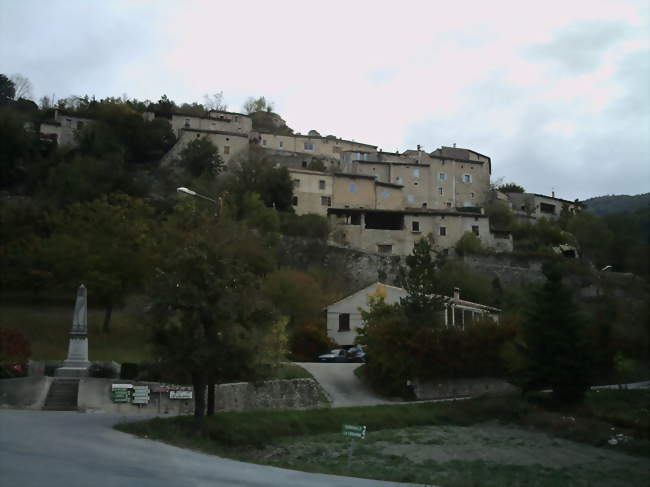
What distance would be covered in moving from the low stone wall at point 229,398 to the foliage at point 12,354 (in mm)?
3003

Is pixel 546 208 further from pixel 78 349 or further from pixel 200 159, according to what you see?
pixel 78 349

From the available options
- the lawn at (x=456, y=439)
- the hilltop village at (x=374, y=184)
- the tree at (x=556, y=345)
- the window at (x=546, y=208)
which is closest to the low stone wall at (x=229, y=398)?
the lawn at (x=456, y=439)

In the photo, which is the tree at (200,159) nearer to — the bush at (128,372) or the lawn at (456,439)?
the bush at (128,372)

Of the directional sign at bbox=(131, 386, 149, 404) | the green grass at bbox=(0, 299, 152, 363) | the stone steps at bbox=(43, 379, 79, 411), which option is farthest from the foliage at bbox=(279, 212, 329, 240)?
the stone steps at bbox=(43, 379, 79, 411)

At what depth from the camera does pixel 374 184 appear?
3071 inches

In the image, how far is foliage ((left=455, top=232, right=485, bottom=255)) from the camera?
68.0 metres

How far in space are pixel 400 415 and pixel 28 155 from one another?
56.5 metres

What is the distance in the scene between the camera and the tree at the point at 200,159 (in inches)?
3054

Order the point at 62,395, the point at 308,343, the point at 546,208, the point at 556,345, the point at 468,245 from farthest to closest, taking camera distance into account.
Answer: the point at 546,208, the point at 468,245, the point at 308,343, the point at 62,395, the point at 556,345

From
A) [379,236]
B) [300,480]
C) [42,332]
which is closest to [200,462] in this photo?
[300,480]

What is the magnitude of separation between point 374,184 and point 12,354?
180ft

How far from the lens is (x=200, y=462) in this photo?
1602 centimetres

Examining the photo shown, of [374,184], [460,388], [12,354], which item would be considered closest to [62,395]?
[12,354]

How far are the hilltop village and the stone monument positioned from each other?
40371 mm
